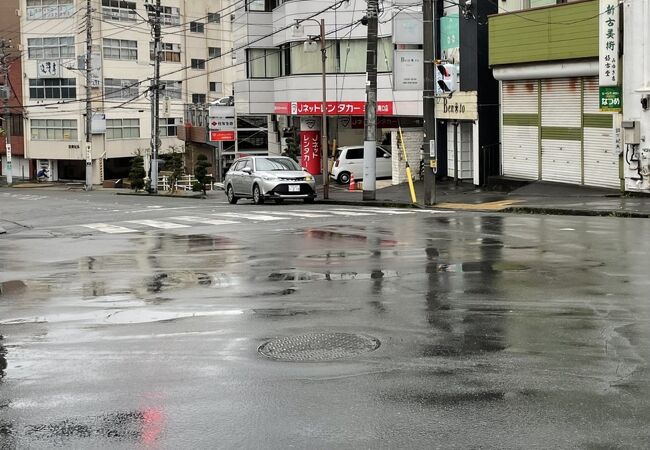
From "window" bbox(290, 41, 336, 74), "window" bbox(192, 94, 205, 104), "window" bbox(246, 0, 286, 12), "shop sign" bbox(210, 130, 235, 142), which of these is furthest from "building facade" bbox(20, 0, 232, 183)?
"window" bbox(290, 41, 336, 74)

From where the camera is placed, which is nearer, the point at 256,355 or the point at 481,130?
the point at 256,355

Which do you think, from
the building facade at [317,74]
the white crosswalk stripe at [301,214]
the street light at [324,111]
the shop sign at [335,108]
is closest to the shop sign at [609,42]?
the white crosswalk stripe at [301,214]

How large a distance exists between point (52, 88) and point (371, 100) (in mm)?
54187

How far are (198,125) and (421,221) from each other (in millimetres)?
50422

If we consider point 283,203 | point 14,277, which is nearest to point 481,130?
point 283,203

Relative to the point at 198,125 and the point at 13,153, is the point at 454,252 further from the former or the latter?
the point at 13,153

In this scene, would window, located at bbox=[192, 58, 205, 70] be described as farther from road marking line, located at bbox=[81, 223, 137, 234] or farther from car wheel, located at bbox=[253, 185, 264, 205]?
road marking line, located at bbox=[81, 223, 137, 234]

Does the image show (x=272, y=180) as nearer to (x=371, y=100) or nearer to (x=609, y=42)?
(x=371, y=100)

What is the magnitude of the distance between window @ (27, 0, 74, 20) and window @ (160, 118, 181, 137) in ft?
40.9

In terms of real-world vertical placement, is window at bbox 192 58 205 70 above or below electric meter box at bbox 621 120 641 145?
above

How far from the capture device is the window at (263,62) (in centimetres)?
5188

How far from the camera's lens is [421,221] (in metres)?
20.3

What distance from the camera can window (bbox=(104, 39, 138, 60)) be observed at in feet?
249

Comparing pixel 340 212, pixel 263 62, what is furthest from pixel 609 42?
pixel 263 62
